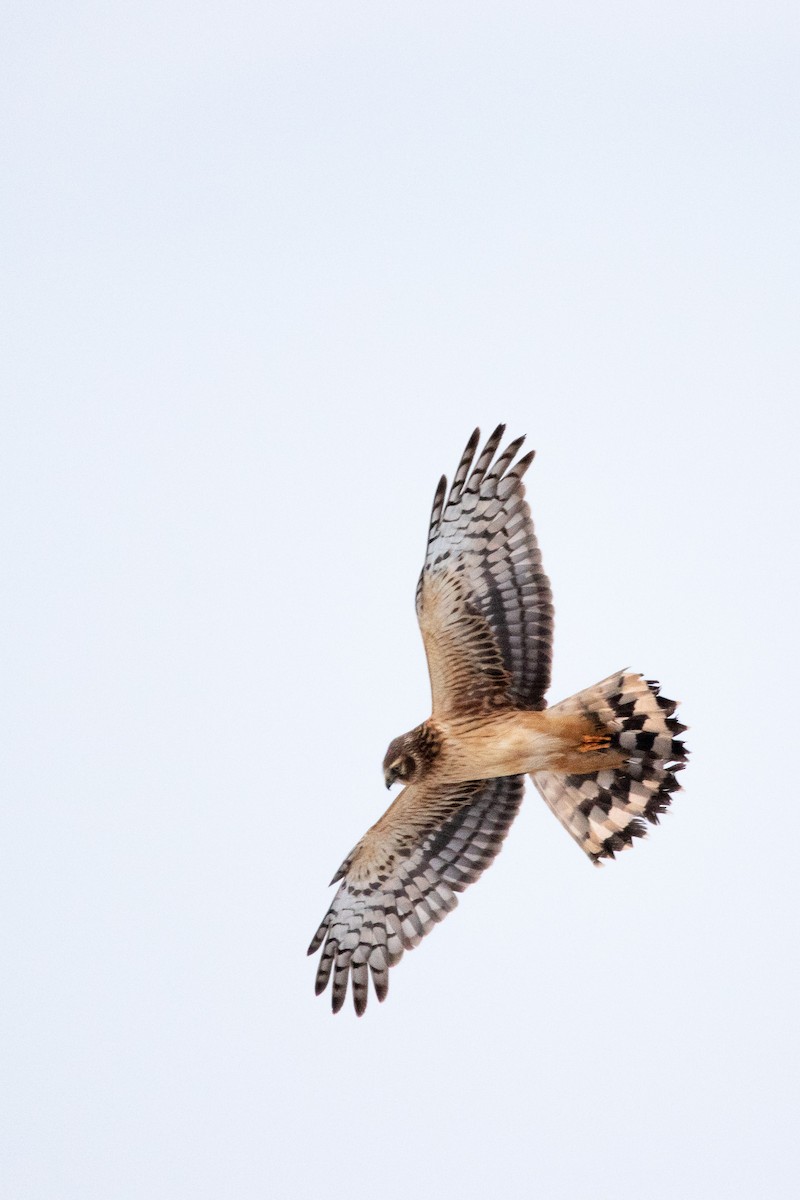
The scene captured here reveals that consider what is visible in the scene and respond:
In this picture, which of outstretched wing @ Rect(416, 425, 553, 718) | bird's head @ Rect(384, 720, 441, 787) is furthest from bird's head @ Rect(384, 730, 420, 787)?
outstretched wing @ Rect(416, 425, 553, 718)

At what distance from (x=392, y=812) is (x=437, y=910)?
650mm

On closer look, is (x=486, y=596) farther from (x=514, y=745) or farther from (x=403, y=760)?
(x=403, y=760)

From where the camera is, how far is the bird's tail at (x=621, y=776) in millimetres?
8336

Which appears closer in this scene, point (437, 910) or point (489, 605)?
point (489, 605)

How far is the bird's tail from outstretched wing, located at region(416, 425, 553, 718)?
0.35 meters

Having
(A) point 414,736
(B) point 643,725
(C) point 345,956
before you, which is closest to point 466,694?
(A) point 414,736

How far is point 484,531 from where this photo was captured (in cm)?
856

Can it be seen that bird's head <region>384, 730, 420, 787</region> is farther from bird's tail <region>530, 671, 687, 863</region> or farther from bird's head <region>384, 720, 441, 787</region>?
bird's tail <region>530, 671, 687, 863</region>

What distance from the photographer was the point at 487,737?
27.5 ft

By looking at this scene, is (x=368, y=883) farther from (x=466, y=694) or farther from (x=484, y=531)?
(x=484, y=531)

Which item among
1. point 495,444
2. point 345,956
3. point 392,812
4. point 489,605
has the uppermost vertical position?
point 495,444

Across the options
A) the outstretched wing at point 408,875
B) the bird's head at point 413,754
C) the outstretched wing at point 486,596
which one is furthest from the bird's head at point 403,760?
the outstretched wing at point 408,875

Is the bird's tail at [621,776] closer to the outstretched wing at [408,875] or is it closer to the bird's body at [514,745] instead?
the bird's body at [514,745]

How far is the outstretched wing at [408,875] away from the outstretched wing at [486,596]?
0.77 m
